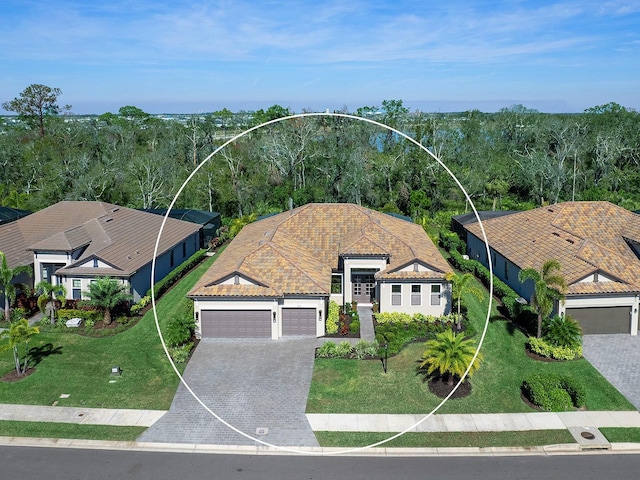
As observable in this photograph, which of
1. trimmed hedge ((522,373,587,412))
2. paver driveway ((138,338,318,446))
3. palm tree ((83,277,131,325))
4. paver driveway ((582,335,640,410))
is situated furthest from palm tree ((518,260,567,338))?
palm tree ((83,277,131,325))

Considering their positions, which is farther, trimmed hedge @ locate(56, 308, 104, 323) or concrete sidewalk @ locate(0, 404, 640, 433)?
trimmed hedge @ locate(56, 308, 104, 323)

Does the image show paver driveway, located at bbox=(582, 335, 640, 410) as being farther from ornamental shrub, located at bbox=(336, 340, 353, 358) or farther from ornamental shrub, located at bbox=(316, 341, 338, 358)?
ornamental shrub, located at bbox=(316, 341, 338, 358)

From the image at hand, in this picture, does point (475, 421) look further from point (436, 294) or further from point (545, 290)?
point (436, 294)

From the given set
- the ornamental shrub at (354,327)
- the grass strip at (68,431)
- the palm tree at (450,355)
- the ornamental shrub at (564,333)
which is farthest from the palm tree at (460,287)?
the grass strip at (68,431)

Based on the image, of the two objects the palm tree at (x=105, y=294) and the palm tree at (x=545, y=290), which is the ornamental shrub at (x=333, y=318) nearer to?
the palm tree at (x=545, y=290)

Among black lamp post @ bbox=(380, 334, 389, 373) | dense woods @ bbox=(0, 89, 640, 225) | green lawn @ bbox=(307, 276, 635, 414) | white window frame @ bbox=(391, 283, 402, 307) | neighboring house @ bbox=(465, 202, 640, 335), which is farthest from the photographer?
dense woods @ bbox=(0, 89, 640, 225)

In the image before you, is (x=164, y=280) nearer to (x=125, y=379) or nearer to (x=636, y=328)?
(x=125, y=379)
